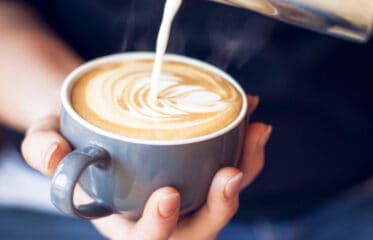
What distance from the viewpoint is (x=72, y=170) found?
1.51 ft

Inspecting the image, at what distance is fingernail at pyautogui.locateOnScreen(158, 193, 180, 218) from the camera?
490mm

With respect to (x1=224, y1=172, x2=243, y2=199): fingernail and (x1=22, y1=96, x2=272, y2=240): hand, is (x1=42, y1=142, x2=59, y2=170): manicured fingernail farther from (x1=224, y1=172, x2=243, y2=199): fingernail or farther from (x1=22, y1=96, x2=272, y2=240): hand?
(x1=224, y1=172, x2=243, y2=199): fingernail

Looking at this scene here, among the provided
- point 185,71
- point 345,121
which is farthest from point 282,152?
point 185,71

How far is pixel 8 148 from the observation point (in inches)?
40.5

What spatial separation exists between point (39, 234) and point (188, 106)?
412 millimetres

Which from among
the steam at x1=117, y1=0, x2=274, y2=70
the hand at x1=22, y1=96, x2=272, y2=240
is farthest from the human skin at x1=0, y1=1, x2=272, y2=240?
the steam at x1=117, y1=0, x2=274, y2=70

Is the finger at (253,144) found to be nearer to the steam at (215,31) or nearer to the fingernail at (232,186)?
the fingernail at (232,186)

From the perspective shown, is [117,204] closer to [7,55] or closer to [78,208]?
[78,208]

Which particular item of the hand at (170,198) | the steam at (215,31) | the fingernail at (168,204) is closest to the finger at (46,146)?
the hand at (170,198)

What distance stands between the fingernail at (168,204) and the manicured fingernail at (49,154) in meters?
0.11

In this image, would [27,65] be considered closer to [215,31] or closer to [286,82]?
[215,31]

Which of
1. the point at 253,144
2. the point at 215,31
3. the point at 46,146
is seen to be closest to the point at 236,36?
the point at 215,31

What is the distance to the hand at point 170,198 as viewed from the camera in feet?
1.66

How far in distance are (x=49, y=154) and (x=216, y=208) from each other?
6.3 inches
